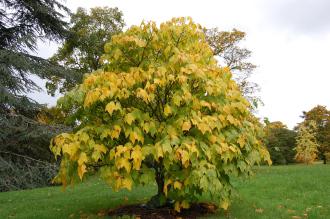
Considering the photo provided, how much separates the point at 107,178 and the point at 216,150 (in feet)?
6.99

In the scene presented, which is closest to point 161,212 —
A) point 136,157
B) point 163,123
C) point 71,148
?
point 163,123

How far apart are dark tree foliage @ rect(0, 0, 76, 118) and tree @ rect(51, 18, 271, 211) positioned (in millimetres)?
12479

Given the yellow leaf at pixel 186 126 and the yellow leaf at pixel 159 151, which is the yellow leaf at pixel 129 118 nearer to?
the yellow leaf at pixel 159 151

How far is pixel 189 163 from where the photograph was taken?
7.86 metres

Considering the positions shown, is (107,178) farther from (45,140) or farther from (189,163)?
(45,140)

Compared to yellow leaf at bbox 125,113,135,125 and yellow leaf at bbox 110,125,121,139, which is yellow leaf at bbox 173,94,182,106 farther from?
yellow leaf at bbox 110,125,121,139

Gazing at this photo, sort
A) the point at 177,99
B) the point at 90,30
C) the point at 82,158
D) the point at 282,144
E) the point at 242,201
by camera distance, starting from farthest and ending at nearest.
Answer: the point at 282,144 → the point at 90,30 → the point at 242,201 → the point at 177,99 → the point at 82,158

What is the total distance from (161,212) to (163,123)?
2.38 meters

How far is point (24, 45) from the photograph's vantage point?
73.5 feet

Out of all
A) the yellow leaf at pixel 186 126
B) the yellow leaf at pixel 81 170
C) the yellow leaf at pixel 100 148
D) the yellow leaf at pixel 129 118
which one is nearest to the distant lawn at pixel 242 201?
the yellow leaf at pixel 186 126

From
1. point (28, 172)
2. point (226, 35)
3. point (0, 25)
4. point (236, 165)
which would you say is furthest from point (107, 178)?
point (226, 35)

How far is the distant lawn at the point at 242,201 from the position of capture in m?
9.87

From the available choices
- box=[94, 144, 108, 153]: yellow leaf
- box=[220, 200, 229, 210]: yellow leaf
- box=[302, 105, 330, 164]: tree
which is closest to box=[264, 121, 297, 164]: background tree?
box=[302, 105, 330, 164]: tree

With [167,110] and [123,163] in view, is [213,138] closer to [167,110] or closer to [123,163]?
[167,110]
